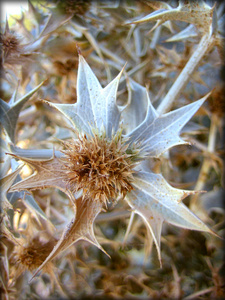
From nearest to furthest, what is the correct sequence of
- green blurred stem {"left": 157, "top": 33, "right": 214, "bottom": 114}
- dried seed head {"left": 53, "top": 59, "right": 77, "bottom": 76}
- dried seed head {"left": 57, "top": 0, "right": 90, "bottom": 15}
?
1. green blurred stem {"left": 157, "top": 33, "right": 214, "bottom": 114}
2. dried seed head {"left": 57, "top": 0, "right": 90, "bottom": 15}
3. dried seed head {"left": 53, "top": 59, "right": 77, "bottom": 76}

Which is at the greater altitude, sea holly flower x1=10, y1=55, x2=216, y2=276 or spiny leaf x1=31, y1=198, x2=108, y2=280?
sea holly flower x1=10, y1=55, x2=216, y2=276

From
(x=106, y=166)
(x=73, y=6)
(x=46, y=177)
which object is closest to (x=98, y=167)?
(x=106, y=166)

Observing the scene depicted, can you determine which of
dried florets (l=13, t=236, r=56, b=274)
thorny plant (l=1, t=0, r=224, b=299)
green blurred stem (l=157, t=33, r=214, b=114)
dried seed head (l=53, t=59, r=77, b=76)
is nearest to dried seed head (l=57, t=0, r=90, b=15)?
thorny plant (l=1, t=0, r=224, b=299)

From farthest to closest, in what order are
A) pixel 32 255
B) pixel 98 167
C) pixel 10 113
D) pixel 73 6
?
1. pixel 73 6
2. pixel 32 255
3. pixel 10 113
4. pixel 98 167

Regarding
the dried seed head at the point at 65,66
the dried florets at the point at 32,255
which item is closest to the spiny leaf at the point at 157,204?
the dried florets at the point at 32,255

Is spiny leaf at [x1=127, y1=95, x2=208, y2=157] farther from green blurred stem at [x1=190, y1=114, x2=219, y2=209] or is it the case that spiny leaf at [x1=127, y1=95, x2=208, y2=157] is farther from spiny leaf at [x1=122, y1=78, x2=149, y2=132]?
green blurred stem at [x1=190, y1=114, x2=219, y2=209]

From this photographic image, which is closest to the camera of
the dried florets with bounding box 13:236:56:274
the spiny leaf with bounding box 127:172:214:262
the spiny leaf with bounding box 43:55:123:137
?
the spiny leaf with bounding box 127:172:214:262

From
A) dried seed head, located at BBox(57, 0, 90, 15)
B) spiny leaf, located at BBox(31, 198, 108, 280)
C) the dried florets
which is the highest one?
dried seed head, located at BBox(57, 0, 90, 15)

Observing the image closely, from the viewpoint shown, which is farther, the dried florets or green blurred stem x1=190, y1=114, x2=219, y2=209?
green blurred stem x1=190, y1=114, x2=219, y2=209

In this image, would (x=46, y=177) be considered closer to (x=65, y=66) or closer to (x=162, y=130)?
(x=162, y=130)
